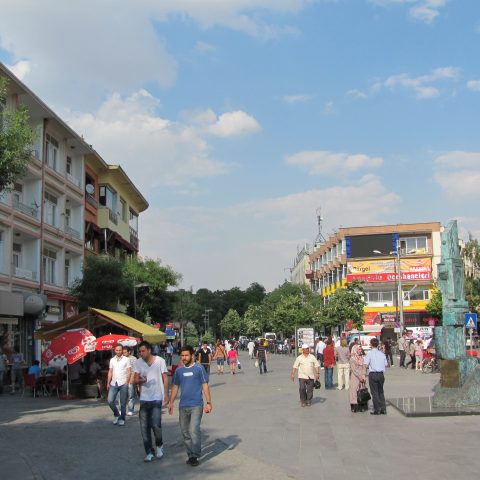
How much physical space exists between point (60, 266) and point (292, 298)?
32.5 meters

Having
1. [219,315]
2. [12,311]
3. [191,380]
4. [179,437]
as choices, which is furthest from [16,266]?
[219,315]

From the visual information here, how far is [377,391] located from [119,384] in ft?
18.1

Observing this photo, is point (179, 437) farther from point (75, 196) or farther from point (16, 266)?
point (75, 196)

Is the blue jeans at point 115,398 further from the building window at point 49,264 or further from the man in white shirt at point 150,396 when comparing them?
the building window at point 49,264

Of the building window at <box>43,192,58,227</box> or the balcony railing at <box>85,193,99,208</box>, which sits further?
the balcony railing at <box>85,193,99,208</box>

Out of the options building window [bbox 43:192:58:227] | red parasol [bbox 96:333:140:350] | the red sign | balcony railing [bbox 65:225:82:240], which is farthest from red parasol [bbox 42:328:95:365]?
the red sign

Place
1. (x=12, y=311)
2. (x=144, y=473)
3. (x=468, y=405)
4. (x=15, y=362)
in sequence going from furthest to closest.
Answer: (x=12, y=311) → (x=15, y=362) → (x=468, y=405) → (x=144, y=473)

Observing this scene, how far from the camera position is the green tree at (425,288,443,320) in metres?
65.3

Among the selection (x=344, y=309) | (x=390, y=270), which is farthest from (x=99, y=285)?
(x=390, y=270)

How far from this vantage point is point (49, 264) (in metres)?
36.2

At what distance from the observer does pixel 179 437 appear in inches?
458

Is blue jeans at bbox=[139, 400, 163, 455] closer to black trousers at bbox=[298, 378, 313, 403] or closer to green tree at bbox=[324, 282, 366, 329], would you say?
black trousers at bbox=[298, 378, 313, 403]

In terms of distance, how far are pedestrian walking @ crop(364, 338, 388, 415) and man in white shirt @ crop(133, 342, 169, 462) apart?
5830 mm

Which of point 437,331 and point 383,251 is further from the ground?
point 383,251
